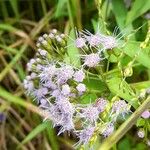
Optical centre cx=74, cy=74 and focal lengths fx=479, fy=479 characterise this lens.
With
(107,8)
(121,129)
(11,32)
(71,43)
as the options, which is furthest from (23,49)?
(121,129)

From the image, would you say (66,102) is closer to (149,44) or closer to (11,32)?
(149,44)

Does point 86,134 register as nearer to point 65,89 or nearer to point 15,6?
point 65,89

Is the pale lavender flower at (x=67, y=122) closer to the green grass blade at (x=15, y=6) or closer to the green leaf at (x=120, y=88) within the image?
the green leaf at (x=120, y=88)

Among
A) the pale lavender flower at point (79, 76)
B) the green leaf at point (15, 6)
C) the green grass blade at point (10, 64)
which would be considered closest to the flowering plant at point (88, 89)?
the pale lavender flower at point (79, 76)

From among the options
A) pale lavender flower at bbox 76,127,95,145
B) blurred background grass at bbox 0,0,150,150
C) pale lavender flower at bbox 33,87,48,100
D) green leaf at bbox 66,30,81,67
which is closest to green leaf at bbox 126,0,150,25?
blurred background grass at bbox 0,0,150,150

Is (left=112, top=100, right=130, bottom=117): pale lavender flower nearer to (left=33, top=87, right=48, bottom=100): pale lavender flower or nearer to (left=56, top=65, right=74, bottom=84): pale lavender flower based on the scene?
(left=56, top=65, right=74, bottom=84): pale lavender flower

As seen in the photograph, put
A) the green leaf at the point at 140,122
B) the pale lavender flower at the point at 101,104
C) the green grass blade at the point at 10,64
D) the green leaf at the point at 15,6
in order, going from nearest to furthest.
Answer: the pale lavender flower at the point at 101,104 → the green leaf at the point at 140,122 → the green grass blade at the point at 10,64 → the green leaf at the point at 15,6
